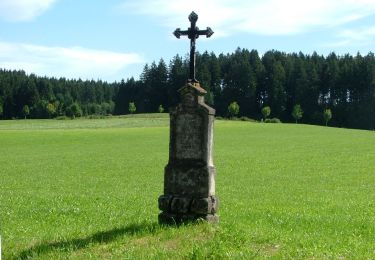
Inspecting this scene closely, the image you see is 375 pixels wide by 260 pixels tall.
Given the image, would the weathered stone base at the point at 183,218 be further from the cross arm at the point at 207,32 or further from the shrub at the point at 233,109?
the shrub at the point at 233,109

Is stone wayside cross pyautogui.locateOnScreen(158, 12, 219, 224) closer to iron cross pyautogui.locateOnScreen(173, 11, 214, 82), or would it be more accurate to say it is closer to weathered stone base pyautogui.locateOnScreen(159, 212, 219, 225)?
weathered stone base pyautogui.locateOnScreen(159, 212, 219, 225)

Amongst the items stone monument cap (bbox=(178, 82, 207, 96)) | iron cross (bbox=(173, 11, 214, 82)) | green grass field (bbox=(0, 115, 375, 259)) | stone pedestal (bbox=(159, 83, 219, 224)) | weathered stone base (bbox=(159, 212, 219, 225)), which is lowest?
green grass field (bbox=(0, 115, 375, 259))

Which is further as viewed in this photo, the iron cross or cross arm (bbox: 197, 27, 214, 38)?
the iron cross

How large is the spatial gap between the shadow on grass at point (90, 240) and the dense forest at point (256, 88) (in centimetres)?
10943

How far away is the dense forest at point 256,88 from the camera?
12750 centimetres

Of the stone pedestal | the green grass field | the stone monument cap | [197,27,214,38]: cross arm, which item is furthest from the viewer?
[197,27,214,38]: cross arm

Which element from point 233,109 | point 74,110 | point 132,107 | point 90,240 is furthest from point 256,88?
point 90,240

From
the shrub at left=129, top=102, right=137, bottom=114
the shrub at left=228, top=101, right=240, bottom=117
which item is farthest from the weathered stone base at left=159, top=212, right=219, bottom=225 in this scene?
the shrub at left=129, top=102, right=137, bottom=114

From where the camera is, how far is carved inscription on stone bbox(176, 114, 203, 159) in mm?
10094

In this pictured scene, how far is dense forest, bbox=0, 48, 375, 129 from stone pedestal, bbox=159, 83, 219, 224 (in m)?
109

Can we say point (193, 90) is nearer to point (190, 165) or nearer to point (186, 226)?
point (190, 165)

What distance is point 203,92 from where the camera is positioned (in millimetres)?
10195

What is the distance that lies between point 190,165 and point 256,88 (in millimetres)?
126766

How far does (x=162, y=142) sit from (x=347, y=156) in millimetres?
22739
